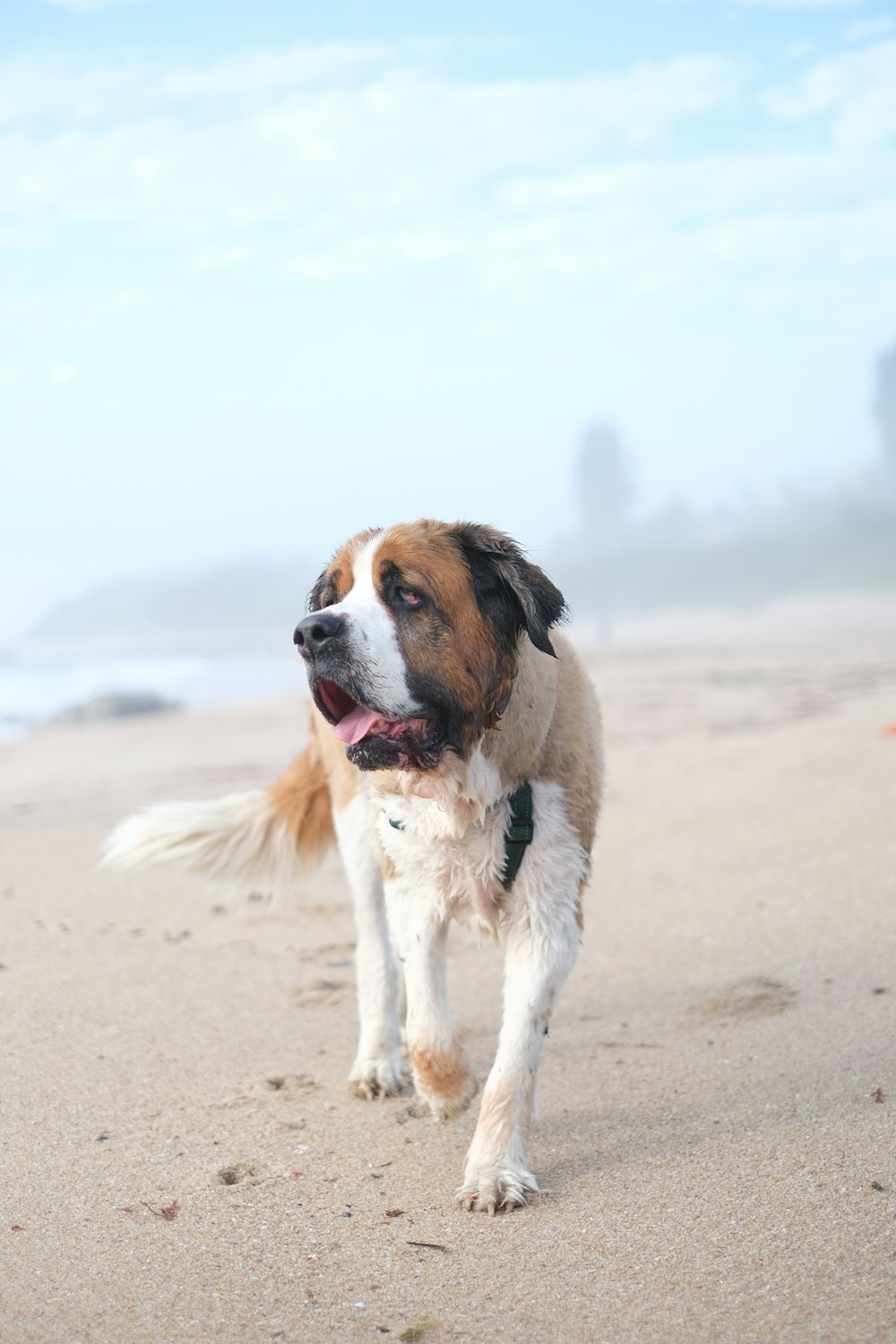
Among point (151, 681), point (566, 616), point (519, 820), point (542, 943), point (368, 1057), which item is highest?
point (566, 616)

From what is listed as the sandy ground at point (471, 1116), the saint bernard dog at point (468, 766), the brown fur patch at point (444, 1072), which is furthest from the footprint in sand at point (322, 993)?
the brown fur patch at point (444, 1072)

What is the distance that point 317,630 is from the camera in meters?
3.32

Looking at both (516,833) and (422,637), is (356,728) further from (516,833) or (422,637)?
(516,833)

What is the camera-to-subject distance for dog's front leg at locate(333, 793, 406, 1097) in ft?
14.8

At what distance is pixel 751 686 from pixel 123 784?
8044mm

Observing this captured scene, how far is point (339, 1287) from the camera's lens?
2.98 metres

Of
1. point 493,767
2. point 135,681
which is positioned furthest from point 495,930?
point 135,681

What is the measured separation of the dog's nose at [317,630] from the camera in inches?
130

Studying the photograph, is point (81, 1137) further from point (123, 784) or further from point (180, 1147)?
point (123, 784)

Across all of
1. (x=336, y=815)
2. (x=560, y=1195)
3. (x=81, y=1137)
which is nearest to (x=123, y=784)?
(x=336, y=815)

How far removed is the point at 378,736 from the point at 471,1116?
57.4 inches

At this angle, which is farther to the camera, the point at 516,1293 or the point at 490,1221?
the point at 490,1221

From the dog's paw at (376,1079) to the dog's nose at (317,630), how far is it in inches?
70.7

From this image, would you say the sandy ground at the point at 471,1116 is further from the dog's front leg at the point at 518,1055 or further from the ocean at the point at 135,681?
the ocean at the point at 135,681
